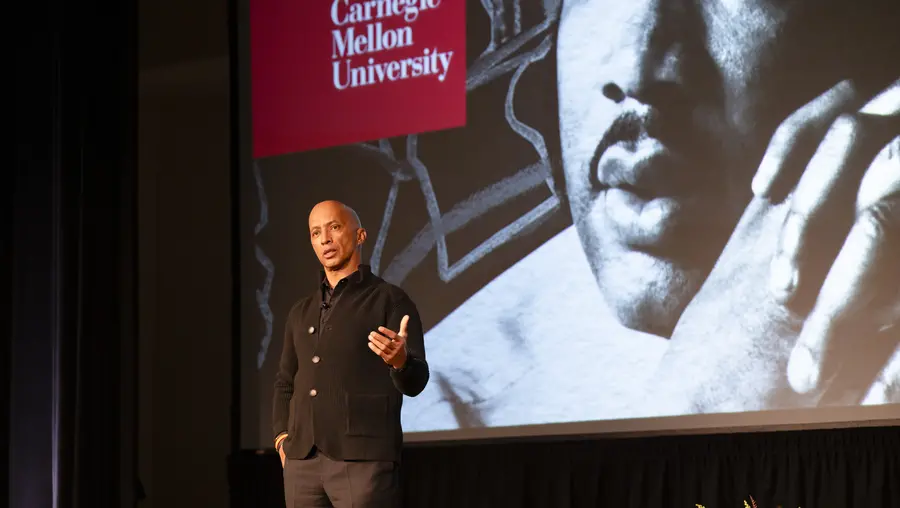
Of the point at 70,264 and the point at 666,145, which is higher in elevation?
the point at 666,145

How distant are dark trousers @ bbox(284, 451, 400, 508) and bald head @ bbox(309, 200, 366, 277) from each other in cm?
45

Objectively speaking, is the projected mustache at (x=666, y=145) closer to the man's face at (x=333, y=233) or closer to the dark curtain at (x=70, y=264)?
the man's face at (x=333, y=233)

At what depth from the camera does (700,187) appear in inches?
158

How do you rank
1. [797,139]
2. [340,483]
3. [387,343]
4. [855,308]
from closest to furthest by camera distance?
1. [387,343]
2. [340,483]
3. [855,308]
4. [797,139]

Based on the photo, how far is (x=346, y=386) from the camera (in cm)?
269

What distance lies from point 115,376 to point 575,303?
1757 mm

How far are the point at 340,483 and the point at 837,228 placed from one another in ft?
6.48

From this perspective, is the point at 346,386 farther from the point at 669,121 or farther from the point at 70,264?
the point at 70,264

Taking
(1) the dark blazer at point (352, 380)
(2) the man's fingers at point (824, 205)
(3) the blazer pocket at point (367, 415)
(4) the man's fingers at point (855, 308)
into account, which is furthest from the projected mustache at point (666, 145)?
(3) the blazer pocket at point (367, 415)

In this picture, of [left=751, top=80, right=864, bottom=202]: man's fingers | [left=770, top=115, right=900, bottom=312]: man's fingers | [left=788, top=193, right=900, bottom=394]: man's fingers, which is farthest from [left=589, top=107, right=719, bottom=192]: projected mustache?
[left=788, top=193, right=900, bottom=394]: man's fingers

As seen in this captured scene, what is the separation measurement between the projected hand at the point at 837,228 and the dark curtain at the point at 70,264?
242cm

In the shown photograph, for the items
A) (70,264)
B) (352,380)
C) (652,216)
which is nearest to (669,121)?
(652,216)

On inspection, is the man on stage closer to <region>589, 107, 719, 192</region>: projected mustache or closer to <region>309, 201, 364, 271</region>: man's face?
<region>309, 201, 364, 271</region>: man's face

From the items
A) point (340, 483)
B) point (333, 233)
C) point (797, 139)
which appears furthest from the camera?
point (797, 139)
